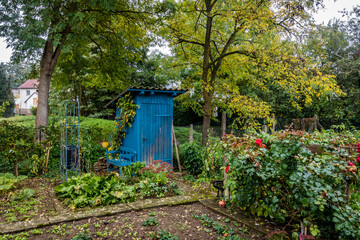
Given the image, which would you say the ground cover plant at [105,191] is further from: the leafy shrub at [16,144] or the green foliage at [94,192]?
the leafy shrub at [16,144]

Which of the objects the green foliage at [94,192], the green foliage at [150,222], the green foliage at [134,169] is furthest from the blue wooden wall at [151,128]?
the green foliage at [150,222]

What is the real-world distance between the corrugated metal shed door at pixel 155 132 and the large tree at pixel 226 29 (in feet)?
5.65

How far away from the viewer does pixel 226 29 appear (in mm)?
10023

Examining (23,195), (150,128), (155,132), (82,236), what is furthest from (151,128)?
(82,236)

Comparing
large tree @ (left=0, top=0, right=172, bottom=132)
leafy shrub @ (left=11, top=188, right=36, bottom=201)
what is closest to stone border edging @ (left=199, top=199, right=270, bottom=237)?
leafy shrub @ (left=11, top=188, right=36, bottom=201)

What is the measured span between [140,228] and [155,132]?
14.0 ft

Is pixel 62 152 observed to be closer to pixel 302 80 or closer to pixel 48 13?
pixel 48 13

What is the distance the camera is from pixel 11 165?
262 inches

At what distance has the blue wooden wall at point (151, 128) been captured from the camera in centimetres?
713

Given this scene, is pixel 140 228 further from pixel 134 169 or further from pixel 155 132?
pixel 155 132

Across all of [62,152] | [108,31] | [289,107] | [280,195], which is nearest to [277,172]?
[280,195]

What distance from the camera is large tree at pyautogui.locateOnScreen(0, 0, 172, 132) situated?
6527 mm

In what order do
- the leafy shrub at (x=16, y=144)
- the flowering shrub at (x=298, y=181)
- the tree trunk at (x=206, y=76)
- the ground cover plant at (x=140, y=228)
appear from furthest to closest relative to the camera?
1. the tree trunk at (x=206, y=76)
2. the leafy shrub at (x=16, y=144)
3. the ground cover plant at (x=140, y=228)
4. the flowering shrub at (x=298, y=181)

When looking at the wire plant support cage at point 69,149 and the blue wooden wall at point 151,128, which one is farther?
the blue wooden wall at point 151,128
